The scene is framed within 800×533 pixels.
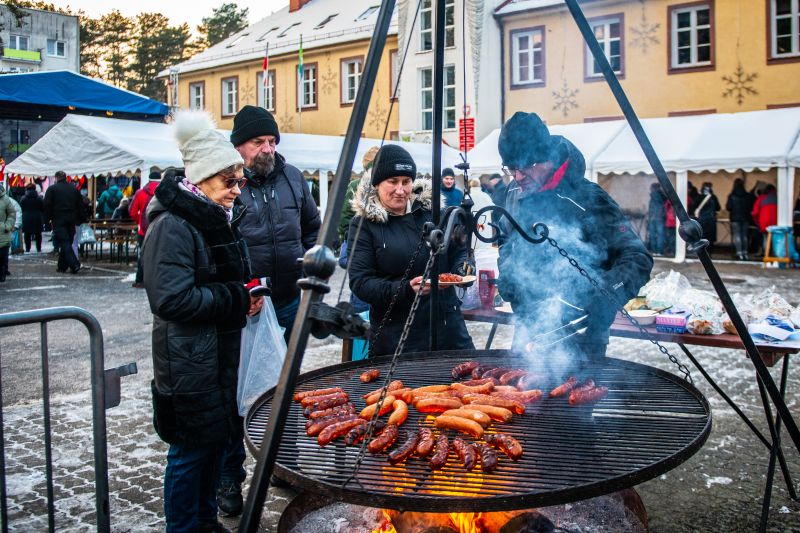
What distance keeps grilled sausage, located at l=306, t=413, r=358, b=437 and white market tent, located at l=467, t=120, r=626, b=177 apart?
50.9 feet

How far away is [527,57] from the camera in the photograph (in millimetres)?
24078

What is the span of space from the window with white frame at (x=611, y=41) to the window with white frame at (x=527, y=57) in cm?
189

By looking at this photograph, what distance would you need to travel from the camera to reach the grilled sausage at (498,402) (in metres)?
2.99

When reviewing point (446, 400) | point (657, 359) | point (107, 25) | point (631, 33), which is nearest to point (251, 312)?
point (446, 400)

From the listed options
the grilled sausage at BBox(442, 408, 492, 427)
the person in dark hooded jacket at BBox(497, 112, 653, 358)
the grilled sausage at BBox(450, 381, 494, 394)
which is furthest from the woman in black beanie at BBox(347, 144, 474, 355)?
the grilled sausage at BBox(442, 408, 492, 427)

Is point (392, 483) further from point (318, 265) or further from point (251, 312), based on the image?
point (251, 312)

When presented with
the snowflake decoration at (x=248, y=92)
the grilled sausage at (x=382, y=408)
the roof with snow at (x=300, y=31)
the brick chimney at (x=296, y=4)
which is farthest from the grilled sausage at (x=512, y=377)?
the brick chimney at (x=296, y=4)

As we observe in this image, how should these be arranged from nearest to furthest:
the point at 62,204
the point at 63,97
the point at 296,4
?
the point at 62,204 < the point at 63,97 < the point at 296,4

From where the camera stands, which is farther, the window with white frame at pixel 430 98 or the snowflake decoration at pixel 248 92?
the snowflake decoration at pixel 248 92

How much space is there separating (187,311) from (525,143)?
205 centimetres

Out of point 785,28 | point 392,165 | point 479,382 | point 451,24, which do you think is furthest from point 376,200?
point 451,24

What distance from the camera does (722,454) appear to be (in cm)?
476

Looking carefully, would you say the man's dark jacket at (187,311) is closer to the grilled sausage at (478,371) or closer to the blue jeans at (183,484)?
the blue jeans at (183,484)

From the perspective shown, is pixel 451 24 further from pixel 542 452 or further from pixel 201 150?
pixel 542 452
